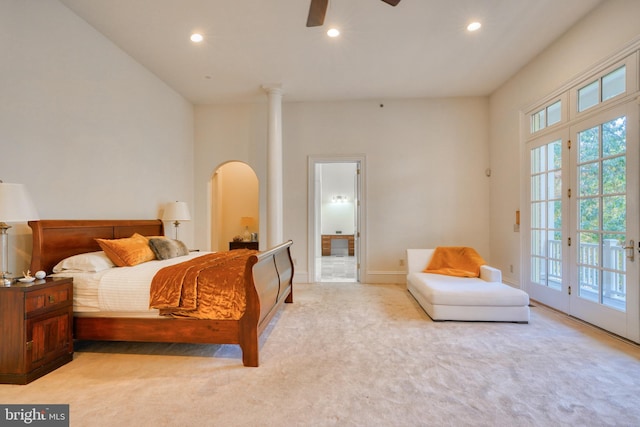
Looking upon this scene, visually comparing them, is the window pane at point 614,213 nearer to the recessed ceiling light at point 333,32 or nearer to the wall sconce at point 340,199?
the recessed ceiling light at point 333,32

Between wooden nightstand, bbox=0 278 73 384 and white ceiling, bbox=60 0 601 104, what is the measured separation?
2717mm

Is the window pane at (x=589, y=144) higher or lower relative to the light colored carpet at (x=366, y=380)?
higher

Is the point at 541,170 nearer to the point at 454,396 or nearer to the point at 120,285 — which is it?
the point at 454,396

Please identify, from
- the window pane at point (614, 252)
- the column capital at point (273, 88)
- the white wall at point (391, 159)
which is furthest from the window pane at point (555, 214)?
the column capital at point (273, 88)

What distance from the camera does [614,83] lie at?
293 cm

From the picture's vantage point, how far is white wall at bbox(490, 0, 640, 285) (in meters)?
2.87

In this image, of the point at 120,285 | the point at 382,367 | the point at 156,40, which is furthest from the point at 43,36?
the point at 382,367

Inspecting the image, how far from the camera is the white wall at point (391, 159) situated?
5.31 m

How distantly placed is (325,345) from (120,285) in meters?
1.82

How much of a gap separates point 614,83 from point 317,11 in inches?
118

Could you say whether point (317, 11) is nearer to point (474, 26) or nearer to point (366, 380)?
point (474, 26)

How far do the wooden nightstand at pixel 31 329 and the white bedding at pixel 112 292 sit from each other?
19cm

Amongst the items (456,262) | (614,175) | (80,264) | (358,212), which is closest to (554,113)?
(614,175)

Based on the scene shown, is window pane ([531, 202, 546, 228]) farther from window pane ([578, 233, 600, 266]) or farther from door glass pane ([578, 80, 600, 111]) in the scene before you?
door glass pane ([578, 80, 600, 111])
